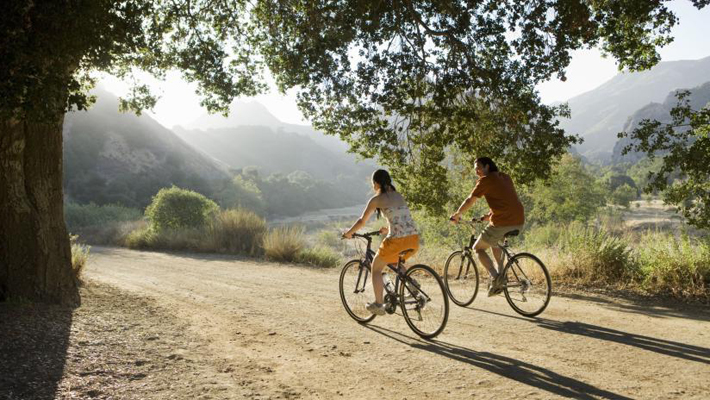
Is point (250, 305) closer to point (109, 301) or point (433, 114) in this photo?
point (109, 301)

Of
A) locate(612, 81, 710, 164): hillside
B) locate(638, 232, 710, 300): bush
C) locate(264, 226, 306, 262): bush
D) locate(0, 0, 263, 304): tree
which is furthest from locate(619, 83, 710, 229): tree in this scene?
locate(612, 81, 710, 164): hillside

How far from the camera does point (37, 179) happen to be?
6.94 metres

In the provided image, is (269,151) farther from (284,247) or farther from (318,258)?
(318,258)

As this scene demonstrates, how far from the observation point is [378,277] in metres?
6.39

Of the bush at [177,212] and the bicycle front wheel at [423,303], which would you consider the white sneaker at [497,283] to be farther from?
the bush at [177,212]

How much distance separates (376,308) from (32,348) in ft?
12.5

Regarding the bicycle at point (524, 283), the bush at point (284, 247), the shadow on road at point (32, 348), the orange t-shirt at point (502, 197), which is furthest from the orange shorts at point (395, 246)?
the bush at point (284, 247)

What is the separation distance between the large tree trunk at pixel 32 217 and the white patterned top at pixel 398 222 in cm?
449

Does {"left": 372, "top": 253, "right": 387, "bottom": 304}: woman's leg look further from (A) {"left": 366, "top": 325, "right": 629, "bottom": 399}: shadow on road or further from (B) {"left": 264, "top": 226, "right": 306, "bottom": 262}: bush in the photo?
(B) {"left": 264, "top": 226, "right": 306, "bottom": 262}: bush

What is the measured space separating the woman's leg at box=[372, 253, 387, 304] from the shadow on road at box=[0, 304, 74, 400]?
3.48 metres

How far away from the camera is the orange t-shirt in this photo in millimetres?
7148

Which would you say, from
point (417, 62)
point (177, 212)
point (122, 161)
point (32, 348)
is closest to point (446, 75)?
point (417, 62)

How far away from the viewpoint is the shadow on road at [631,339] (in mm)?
5355

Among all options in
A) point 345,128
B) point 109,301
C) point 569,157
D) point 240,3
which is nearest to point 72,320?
point 109,301
